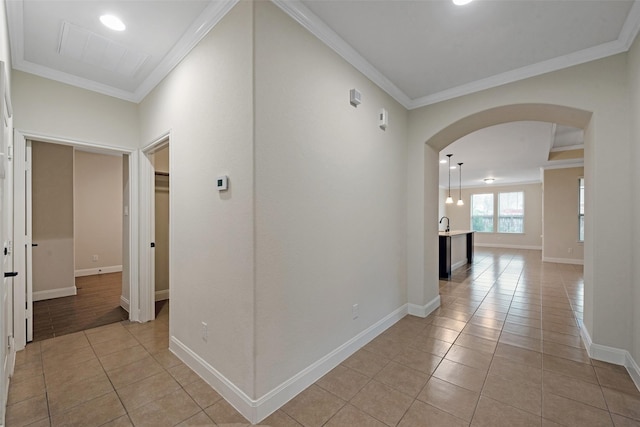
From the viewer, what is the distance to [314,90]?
86.2 inches

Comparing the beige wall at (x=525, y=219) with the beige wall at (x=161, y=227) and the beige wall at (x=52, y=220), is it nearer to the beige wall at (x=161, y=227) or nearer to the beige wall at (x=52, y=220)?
the beige wall at (x=161, y=227)

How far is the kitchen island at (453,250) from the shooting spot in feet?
18.9

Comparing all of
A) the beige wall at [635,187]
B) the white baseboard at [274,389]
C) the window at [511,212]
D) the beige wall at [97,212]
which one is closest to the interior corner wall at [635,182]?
the beige wall at [635,187]

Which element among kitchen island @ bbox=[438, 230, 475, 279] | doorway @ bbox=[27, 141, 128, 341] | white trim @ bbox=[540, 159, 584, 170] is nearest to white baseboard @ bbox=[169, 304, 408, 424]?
doorway @ bbox=[27, 141, 128, 341]

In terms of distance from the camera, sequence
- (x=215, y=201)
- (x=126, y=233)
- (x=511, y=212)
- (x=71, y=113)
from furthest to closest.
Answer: (x=511, y=212), (x=126, y=233), (x=71, y=113), (x=215, y=201)

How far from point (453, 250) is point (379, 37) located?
5.47 m

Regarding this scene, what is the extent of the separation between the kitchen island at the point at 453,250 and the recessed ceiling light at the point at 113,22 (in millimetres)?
5747

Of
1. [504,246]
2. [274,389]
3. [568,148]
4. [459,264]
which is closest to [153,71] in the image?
[274,389]

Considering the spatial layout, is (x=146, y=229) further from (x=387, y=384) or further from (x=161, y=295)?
(x=387, y=384)

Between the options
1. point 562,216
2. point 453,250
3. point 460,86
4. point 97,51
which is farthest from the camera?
point 562,216

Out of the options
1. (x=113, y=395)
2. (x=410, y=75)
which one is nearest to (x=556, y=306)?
(x=410, y=75)

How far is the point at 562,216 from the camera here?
7684mm

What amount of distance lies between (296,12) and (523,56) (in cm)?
217

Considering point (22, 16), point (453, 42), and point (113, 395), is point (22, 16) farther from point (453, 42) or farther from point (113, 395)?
point (453, 42)
